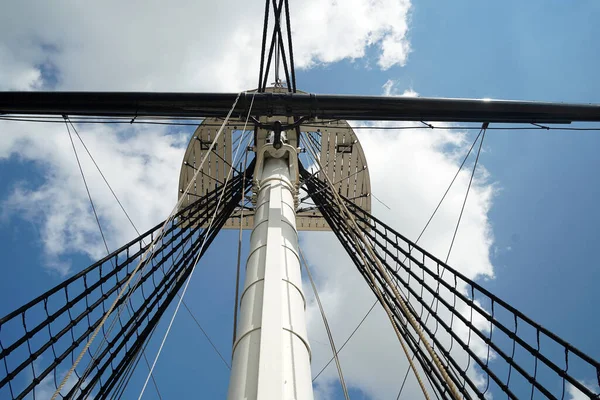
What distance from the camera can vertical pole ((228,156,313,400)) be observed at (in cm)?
226

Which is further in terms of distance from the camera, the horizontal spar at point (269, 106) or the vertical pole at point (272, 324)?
the horizontal spar at point (269, 106)

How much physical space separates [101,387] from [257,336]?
2.68 meters

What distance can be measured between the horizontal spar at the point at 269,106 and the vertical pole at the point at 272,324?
1.88m

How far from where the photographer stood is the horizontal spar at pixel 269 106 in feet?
18.5

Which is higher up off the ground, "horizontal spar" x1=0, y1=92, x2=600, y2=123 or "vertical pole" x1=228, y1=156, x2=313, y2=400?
"horizontal spar" x1=0, y1=92, x2=600, y2=123

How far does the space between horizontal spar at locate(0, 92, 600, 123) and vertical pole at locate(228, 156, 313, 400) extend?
1.88 meters

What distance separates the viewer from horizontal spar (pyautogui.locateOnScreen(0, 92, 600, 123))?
5.65 metres

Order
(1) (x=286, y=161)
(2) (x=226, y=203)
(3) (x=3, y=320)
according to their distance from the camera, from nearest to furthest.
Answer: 1. (3) (x=3, y=320)
2. (1) (x=286, y=161)
3. (2) (x=226, y=203)

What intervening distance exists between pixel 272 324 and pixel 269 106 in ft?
11.8

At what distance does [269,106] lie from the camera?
5703 millimetres

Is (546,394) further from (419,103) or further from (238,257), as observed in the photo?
(419,103)

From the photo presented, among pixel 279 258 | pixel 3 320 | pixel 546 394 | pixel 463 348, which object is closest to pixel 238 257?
pixel 279 258

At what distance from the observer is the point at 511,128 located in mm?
6047

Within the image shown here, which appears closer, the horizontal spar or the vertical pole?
the vertical pole
